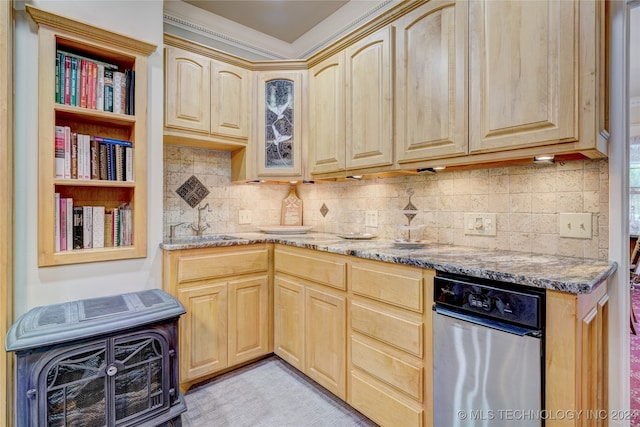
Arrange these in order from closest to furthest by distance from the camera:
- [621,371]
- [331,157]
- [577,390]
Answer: [577,390] < [621,371] < [331,157]

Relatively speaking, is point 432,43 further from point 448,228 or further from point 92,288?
point 92,288

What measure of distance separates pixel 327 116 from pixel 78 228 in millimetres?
1737

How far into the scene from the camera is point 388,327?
1.59 meters

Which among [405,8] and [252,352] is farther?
[252,352]

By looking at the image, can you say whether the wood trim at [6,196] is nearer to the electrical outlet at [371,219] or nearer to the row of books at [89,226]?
the row of books at [89,226]

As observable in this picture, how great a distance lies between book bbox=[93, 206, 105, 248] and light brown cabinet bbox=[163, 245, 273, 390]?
36 cm

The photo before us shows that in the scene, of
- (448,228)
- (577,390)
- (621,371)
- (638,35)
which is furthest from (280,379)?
(638,35)

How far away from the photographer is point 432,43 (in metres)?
1.73

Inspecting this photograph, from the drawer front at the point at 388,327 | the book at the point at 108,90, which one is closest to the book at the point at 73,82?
the book at the point at 108,90

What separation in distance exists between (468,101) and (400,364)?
1.32 meters

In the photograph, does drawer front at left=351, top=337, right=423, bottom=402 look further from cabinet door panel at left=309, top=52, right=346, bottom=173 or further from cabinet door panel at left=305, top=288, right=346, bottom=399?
cabinet door panel at left=309, top=52, right=346, bottom=173

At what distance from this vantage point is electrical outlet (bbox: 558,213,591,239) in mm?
1481

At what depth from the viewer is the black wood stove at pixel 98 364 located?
1270 mm

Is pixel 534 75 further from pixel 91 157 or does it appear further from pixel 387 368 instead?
pixel 91 157
